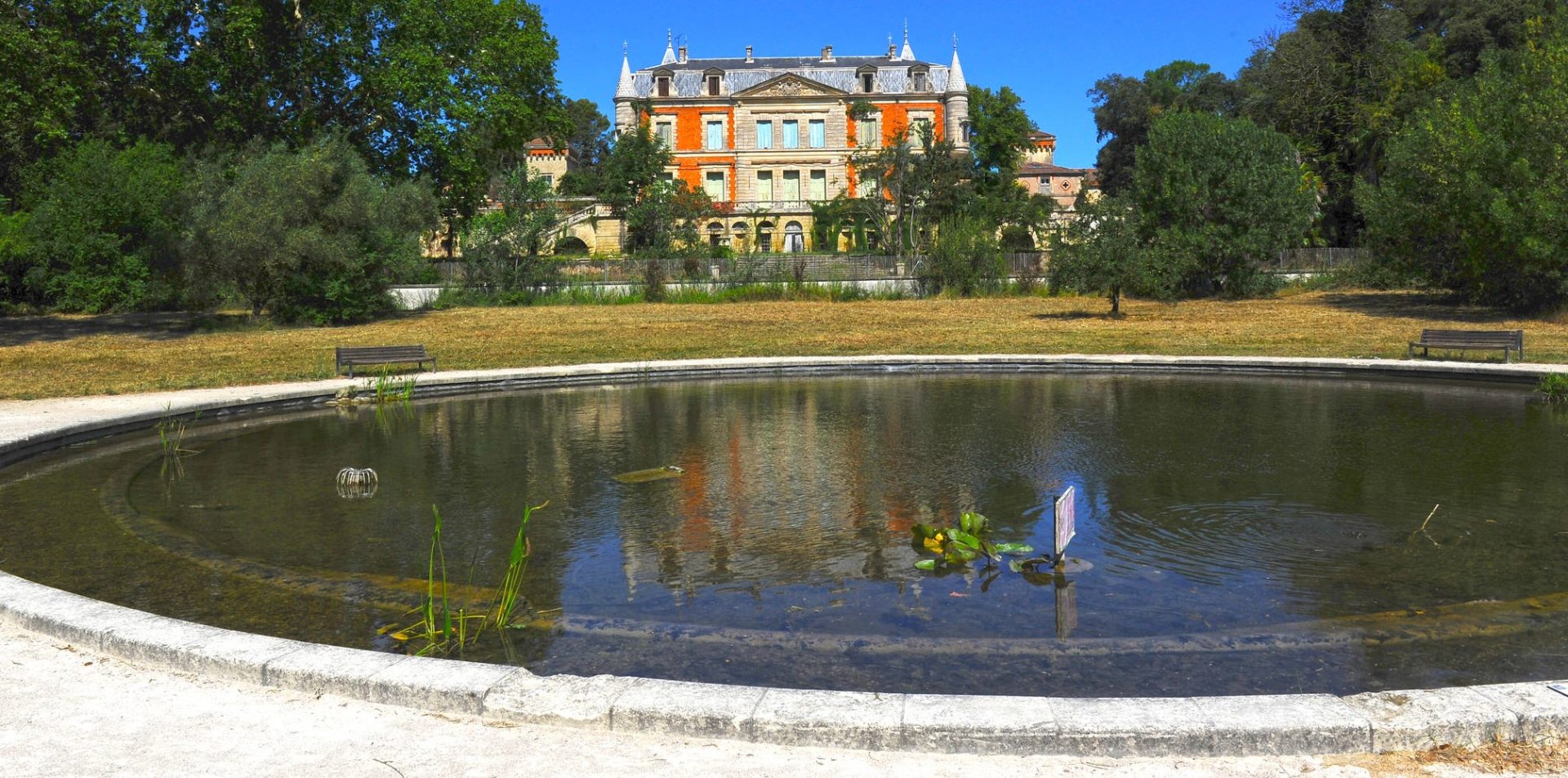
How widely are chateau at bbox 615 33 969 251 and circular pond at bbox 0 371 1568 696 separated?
56.5 metres

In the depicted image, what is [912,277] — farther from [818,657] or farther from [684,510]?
[818,657]

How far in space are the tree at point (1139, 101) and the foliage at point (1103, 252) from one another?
3741cm

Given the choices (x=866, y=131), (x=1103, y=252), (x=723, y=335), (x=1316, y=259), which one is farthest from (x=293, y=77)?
(x=866, y=131)

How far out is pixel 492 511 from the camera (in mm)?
8883

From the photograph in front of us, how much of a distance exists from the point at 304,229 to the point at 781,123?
44872mm

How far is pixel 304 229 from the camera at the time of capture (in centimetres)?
2839

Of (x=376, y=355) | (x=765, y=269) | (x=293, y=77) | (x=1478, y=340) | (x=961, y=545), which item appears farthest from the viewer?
(x=765, y=269)

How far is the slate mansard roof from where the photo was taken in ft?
232

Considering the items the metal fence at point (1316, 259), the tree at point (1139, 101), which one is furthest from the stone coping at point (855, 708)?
the tree at point (1139, 101)

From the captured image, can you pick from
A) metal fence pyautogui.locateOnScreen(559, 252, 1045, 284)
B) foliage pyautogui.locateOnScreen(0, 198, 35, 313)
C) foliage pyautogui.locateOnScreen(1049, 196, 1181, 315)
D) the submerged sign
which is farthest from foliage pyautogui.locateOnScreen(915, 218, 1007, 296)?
the submerged sign

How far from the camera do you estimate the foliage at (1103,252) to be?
27.9m

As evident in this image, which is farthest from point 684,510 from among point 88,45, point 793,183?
point 793,183

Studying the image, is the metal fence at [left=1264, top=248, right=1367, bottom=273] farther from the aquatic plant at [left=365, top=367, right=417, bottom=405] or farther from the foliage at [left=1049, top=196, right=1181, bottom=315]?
the aquatic plant at [left=365, top=367, right=417, bottom=405]

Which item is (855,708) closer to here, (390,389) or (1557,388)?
(1557,388)
